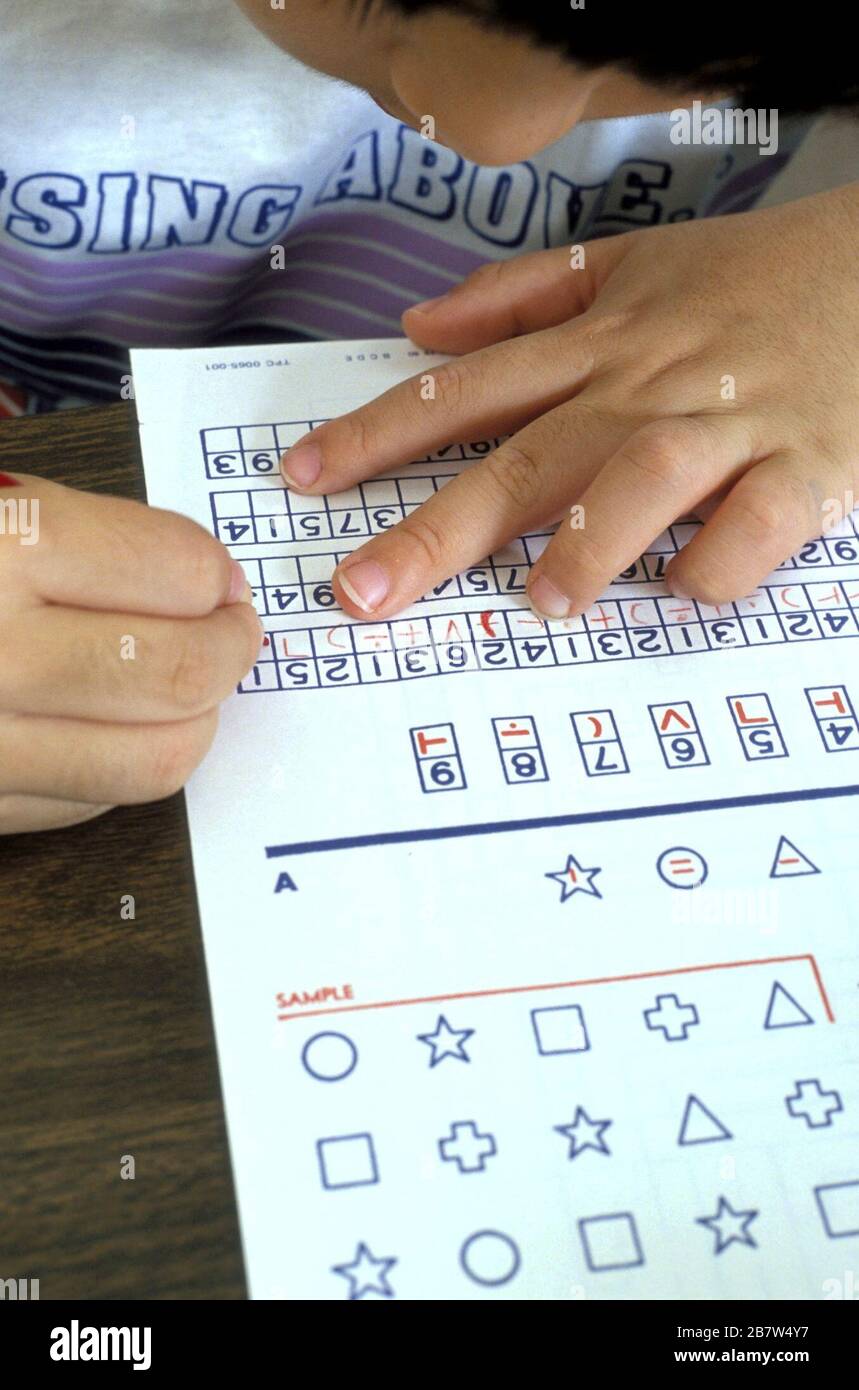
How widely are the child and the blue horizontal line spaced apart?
0.18 feet

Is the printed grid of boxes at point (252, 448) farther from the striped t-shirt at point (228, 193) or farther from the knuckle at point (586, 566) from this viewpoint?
the striped t-shirt at point (228, 193)

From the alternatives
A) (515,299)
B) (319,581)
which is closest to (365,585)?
(319,581)

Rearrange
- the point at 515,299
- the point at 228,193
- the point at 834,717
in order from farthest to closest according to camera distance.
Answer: the point at 228,193 < the point at 515,299 < the point at 834,717

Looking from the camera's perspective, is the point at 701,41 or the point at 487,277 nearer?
the point at 701,41

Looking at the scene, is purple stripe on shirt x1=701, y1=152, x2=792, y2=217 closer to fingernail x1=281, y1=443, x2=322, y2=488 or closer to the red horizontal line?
fingernail x1=281, y1=443, x2=322, y2=488

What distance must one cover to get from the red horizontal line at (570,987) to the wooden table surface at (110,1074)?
0.14ft

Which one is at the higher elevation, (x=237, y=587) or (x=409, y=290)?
(x=409, y=290)

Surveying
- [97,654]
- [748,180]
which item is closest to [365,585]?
[97,654]

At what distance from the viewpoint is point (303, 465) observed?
55cm

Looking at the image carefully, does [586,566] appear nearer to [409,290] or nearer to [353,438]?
[353,438]

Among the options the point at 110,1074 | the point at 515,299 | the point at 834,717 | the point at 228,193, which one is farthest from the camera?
the point at 228,193

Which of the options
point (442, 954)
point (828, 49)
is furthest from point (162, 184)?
point (442, 954)

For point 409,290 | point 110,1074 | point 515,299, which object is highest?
point 409,290

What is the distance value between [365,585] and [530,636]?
2.8 inches
